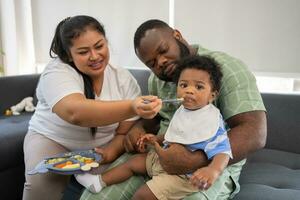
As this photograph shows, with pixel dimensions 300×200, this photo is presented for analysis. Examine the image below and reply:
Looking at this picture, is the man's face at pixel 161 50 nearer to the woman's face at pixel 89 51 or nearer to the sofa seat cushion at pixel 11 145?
the woman's face at pixel 89 51

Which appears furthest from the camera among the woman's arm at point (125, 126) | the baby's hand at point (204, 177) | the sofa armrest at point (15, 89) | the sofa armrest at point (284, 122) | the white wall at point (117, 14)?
the white wall at point (117, 14)

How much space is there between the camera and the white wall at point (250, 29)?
6.99 feet

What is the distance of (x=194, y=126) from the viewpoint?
1.14 metres

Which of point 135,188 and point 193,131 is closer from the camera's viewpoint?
point 193,131

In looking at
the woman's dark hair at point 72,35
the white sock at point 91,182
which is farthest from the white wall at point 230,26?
the white sock at point 91,182

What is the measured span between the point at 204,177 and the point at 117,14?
2106 mm

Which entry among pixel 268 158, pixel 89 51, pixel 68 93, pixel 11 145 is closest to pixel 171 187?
pixel 68 93

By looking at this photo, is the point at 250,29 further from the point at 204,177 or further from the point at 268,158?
the point at 204,177

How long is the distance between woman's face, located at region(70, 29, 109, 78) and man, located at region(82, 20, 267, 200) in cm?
15

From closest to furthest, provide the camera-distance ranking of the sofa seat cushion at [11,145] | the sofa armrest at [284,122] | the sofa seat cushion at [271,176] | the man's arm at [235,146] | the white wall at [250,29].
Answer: the man's arm at [235,146] < the sofa seat cushion at [271,176] < the sofa armrest at [284,122] < the sofa seat cushion at [11,145] < the white wall at [250,29]

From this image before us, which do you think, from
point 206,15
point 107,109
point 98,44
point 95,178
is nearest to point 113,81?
point 98,44

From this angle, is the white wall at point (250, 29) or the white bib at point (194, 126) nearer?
the white bib at point (194, 126)

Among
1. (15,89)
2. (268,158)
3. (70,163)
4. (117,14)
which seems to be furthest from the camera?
(117,14)

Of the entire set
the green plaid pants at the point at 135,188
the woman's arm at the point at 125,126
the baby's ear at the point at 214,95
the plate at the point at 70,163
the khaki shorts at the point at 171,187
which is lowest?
the green plaid pants at the point at 135,188
